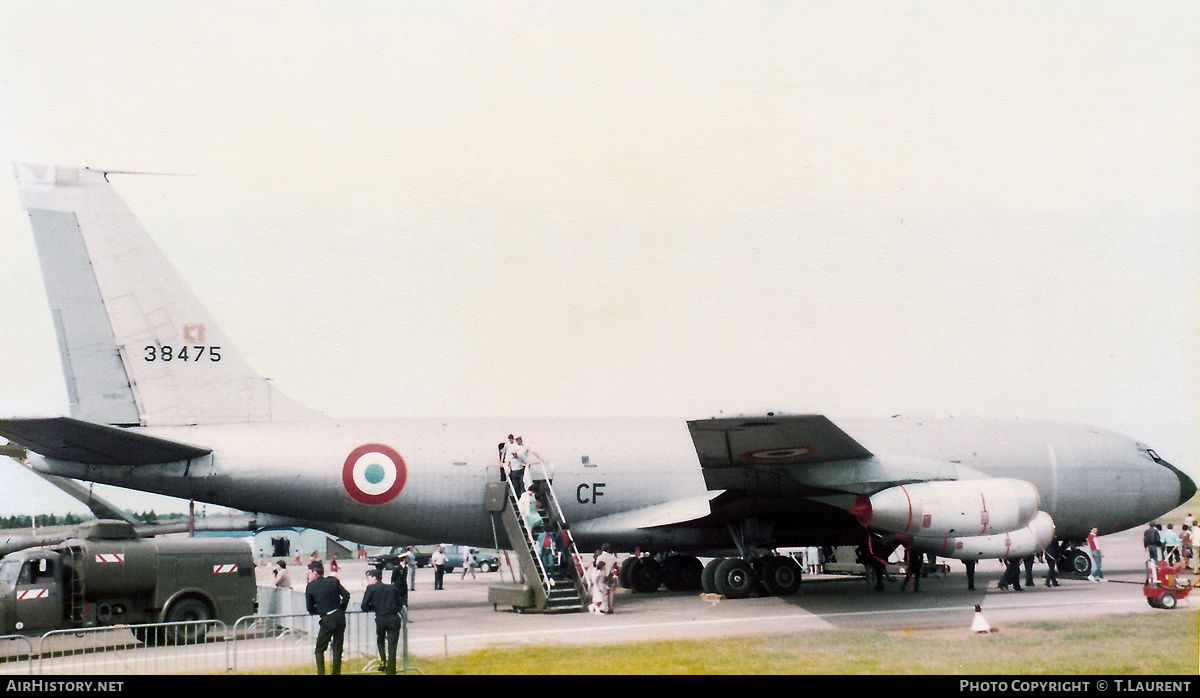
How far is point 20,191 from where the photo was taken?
17.0m

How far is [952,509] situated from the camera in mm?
15188

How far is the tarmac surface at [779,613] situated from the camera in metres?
14.1

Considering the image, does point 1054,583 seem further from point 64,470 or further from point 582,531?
point 64,470

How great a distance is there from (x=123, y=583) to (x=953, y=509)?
1207cm

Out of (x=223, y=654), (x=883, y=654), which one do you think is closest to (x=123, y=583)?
(x=223, y=654)

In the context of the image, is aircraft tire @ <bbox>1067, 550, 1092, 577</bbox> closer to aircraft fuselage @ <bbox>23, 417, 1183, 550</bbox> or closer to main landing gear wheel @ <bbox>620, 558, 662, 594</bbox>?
aircraft fuselage @ <bbox>23, 417, 1183, 550</bbox>

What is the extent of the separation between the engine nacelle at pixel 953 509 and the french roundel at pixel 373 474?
838cm

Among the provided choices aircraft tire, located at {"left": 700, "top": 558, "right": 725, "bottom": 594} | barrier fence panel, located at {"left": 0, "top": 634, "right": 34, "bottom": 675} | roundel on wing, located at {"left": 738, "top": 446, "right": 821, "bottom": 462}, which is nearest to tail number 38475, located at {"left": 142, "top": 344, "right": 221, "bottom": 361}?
barrier fence panel, located at {"left": 0, "top": 634, "right": 34, "bottom": 675}

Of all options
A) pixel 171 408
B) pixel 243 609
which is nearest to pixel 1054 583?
pixel 243 609

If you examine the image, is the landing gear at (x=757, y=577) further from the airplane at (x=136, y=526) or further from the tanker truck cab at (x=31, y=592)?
the tanker truck cab at (x=31, y=592)

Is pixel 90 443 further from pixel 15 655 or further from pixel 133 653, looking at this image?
pixel 133 653

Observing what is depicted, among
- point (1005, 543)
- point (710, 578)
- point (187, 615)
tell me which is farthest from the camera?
point (710, 578)

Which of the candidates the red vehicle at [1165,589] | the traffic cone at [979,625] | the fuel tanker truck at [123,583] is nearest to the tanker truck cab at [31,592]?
the fuel tanker truck at [123,583]

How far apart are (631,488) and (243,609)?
746 cm
